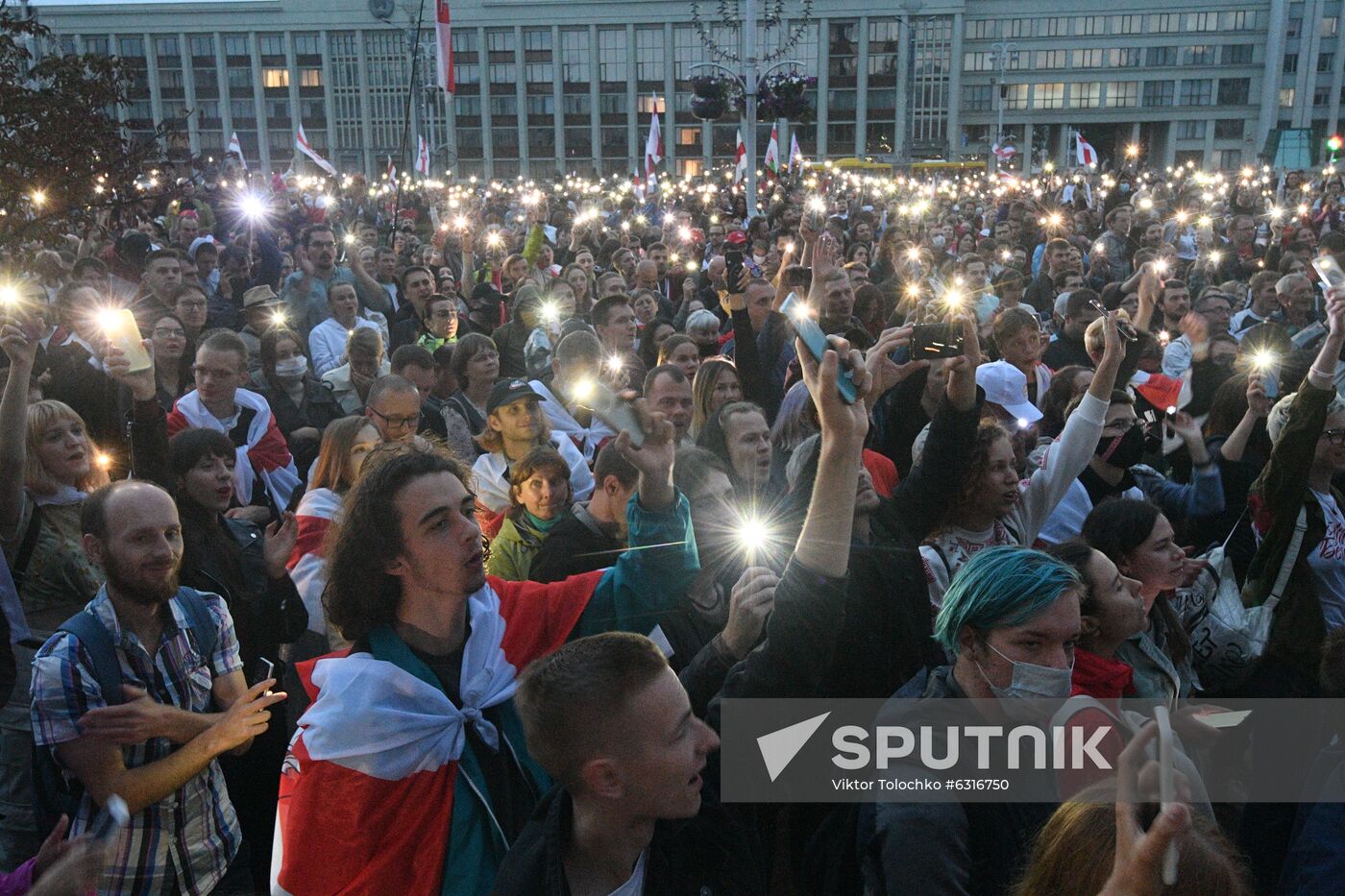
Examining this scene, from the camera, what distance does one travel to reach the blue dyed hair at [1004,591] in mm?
2395

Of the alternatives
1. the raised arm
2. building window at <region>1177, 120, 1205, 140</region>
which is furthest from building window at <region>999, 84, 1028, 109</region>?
the raised arm

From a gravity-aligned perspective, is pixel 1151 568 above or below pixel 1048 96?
below

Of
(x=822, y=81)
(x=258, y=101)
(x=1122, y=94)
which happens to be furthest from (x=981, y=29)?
(x=258, y=101)

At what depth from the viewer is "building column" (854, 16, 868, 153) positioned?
78000mm

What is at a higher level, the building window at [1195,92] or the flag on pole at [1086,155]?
the building window at [1195,92]

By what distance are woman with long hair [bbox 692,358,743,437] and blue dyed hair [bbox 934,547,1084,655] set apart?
2.83 meters

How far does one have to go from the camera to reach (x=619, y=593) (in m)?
2.76

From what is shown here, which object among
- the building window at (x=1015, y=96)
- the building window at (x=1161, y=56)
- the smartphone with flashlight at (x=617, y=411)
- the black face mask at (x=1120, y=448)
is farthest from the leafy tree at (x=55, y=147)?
the building window at (x=1161, y=56)

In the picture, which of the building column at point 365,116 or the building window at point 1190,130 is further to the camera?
the building window at point 1190,130

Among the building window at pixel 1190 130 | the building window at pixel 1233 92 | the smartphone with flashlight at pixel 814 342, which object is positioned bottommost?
the smartphone with flashlight at pixel 814 342

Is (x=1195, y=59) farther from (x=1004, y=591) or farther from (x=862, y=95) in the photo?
(x=1004, y=591)

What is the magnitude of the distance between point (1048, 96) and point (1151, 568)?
287 feet

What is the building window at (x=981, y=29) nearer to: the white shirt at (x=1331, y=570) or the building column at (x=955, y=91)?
the building column at (x=955, y=91)

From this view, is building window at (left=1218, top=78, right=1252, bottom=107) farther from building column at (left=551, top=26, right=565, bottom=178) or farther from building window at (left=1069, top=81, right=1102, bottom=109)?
building column at (left=551, top=26, right=565, bottom=178)
